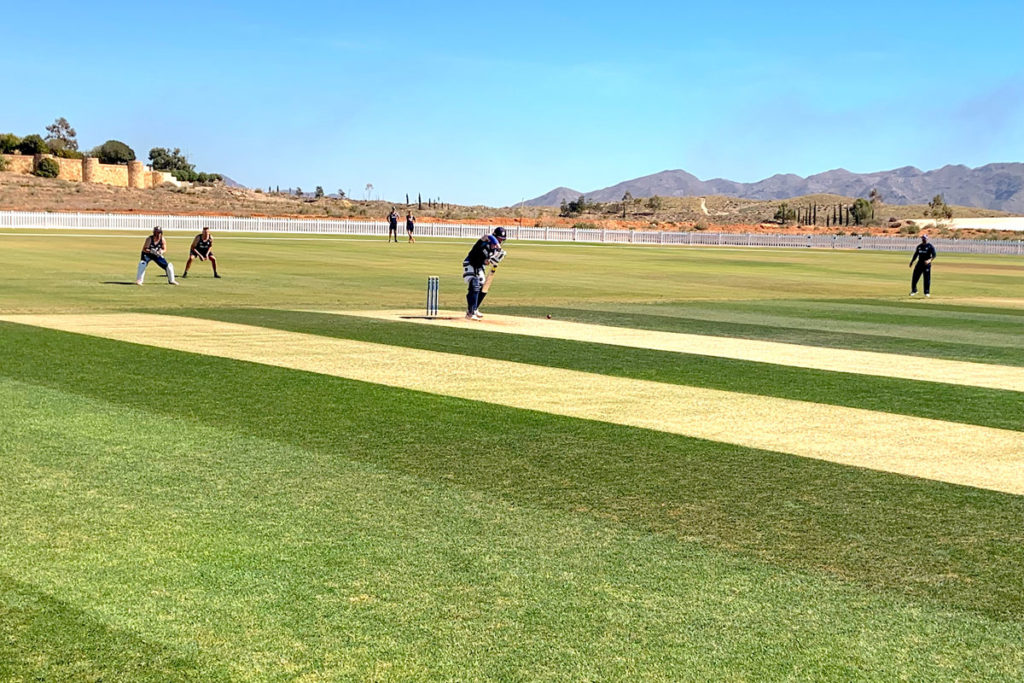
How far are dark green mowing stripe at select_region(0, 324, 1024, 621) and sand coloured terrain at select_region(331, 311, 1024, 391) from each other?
6086mm

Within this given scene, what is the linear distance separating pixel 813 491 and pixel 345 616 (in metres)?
4.29

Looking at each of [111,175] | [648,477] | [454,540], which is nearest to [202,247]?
[648,477]

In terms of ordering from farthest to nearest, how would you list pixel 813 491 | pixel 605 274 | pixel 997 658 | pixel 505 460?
1. pixel 605 274
2. pixel 505 460
3. pixel 813 491
4. pixel 997 658

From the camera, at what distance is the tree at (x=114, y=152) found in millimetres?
182725

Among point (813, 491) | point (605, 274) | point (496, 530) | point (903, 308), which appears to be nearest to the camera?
point (496, 530)

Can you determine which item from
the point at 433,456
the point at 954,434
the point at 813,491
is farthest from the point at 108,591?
the point at 954,434

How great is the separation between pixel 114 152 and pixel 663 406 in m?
184

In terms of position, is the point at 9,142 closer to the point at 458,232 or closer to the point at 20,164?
the point at 20,164

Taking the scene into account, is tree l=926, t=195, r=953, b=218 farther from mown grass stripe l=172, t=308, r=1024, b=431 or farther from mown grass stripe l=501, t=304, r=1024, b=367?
mown grass stripe l=172, t=308, r=1024, b=431

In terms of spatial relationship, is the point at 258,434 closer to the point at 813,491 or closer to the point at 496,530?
the point at 496,530

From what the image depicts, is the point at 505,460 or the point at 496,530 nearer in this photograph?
the point at 496,530

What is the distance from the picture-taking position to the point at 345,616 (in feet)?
19.9

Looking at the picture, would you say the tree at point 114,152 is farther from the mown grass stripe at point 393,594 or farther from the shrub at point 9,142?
the mown grass stripe at point 393,594

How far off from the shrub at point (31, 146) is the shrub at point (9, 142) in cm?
57
